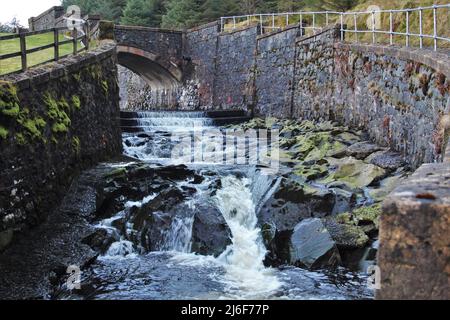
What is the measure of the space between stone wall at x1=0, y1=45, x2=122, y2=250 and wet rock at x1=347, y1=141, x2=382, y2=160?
5.68 m

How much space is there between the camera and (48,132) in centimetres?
850

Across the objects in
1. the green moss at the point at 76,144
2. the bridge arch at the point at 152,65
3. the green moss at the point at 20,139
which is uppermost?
the bridge arch at the point at 152,65

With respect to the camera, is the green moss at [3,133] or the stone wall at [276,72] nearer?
the green moss at [3,133]

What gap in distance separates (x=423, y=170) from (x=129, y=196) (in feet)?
20.4

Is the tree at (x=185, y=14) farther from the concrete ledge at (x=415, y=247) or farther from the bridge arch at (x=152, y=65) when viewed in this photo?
the concrete ledge at (x=415, y=247)

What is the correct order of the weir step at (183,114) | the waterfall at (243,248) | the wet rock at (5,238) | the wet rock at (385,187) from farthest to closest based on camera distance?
the weir step at (183,114) < the wet rock at (385,187) < the wet rock at (5,238) < the waterfall at (243,248)

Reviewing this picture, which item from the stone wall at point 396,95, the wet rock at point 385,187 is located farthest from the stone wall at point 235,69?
the wet rock at point 385,187

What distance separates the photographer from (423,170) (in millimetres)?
3533

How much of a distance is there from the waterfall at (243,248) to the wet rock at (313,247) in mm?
493

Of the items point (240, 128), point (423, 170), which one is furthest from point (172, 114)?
point (423, 170)

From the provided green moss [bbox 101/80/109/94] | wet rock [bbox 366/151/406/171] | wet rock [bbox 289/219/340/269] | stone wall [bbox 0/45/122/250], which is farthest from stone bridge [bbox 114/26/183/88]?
wet rock [bbox 289/219/340/269]

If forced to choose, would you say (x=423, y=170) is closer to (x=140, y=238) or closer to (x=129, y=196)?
(x=140, y=238)

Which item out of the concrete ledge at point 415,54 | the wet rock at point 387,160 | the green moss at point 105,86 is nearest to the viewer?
the concrete ledge at point 415,54

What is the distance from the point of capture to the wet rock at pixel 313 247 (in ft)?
22.5
